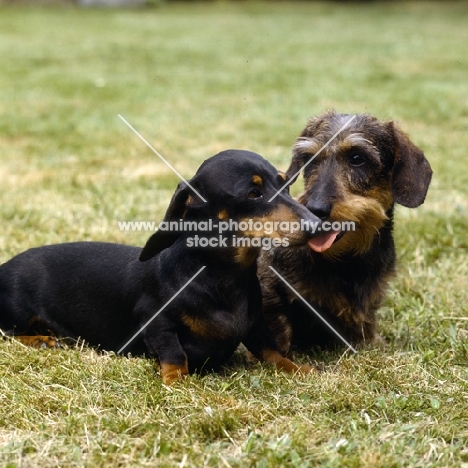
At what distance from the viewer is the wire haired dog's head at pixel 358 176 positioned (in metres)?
3.72

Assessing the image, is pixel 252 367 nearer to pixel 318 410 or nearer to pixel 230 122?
pixel 318 410

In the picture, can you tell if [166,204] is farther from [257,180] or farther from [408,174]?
[257,180]

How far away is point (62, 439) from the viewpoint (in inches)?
115

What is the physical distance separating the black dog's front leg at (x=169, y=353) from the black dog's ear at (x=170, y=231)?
0.35 m

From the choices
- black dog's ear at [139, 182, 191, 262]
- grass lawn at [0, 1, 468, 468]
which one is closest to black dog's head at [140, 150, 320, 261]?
black dog's ear at [139, 182, 191, 262]

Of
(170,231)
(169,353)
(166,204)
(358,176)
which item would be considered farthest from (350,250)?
(166,204)

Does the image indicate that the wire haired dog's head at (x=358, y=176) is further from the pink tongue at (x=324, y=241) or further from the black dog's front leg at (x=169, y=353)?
the black dog's front leg at (x=169, y=353)

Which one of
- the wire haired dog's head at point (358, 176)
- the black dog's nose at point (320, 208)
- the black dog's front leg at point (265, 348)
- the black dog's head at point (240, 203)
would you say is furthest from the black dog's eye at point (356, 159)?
the black dog's front leg at point (265, 348)

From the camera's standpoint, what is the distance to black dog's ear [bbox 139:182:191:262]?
3.49m

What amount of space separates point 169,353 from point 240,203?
759 millimetres

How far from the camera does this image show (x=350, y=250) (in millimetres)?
3922

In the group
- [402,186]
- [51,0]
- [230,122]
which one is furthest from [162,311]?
[51,0]

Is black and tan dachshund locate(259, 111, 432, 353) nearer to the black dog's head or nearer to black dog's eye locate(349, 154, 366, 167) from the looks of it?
black dog's eye locate(349, 154, 366, 167)

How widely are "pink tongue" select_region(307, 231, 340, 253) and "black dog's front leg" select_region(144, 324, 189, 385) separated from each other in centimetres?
80
